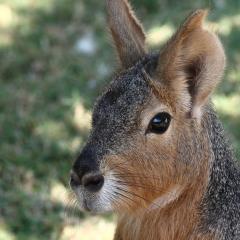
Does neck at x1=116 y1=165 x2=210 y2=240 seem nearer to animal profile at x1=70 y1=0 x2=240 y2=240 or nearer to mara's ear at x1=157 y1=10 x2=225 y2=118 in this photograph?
animal profile at x1=70 y1=0 x2=240 y2=240

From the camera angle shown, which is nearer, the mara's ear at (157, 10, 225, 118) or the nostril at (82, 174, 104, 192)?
the nostril at (82, 174, 104, 192)

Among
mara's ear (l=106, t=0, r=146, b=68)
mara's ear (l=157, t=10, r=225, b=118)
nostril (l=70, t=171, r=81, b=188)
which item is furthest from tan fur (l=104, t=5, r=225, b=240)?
mara's ear (l=106, t=0, r=146, b=68)

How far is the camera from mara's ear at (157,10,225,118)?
3.29 metres

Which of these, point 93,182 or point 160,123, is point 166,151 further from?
point 93,182

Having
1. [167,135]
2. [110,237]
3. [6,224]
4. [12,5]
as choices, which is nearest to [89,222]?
[110,237]

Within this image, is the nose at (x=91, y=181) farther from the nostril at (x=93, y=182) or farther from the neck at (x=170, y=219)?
the neck at (x=170, y=219)

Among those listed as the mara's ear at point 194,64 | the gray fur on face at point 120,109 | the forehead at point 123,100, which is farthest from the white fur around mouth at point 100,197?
the mara's ear at point 194,64

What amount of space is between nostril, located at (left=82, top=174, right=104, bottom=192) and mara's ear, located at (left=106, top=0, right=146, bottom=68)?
2.26ft

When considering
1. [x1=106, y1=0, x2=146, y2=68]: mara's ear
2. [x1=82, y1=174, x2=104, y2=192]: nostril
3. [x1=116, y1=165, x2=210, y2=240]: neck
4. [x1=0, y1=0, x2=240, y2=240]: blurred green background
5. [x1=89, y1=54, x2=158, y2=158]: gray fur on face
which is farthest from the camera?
[x1=0, y1=0, x2=240, y2=240]: blurred green background

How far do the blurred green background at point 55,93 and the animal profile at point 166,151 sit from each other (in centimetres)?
69

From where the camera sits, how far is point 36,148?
18.1ft

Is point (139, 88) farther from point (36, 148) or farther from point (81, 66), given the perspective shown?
point (81, 66)

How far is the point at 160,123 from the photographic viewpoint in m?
3.29

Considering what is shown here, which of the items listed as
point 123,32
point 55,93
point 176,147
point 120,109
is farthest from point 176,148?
point 55,93
